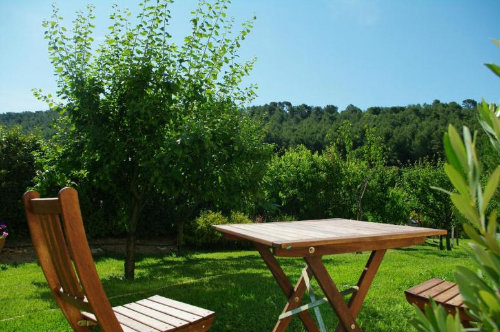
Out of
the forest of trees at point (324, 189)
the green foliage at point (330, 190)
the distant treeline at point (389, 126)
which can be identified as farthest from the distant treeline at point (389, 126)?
the green foliage at point (330, 190)

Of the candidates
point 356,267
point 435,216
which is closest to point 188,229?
point 356,267

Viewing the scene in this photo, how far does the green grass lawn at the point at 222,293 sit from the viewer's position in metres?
4.43

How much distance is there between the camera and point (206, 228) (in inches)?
518

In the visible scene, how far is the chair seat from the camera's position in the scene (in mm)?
2332

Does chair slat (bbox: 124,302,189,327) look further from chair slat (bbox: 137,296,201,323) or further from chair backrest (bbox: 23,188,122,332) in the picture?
chair backrest (bbox: 23,188,122,332)

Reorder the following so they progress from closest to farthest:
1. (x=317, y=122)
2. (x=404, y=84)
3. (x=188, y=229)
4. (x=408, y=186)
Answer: (x=404, y=84) → (x=188, y=229) → (x=408, y=186) → (x=317, y=122)

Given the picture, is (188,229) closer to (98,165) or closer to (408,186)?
(98,165)

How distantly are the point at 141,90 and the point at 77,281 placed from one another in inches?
181

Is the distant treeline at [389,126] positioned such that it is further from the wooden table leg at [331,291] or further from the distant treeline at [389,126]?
the wooden table leg at [331,291]

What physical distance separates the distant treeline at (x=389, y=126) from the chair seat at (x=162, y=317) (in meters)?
30.3

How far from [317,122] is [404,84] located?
29.9 meters

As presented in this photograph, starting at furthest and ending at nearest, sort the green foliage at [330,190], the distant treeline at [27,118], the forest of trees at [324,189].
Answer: the distant treeline at [27,118]
the green foliage at [330,190]
the forest of trees at [324,189]

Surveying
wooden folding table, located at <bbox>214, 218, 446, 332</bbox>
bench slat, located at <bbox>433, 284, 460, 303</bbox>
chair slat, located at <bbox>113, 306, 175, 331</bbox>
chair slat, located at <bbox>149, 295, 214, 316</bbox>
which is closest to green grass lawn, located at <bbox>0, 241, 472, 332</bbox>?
bench slat, located at <bbox>433, 284, 460, 303</bbox>

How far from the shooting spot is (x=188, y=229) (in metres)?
13.5
